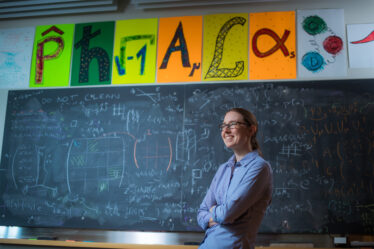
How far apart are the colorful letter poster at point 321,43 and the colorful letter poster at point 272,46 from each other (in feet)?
0.26

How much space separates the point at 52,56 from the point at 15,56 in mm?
490

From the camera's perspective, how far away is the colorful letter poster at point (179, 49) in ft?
11.7

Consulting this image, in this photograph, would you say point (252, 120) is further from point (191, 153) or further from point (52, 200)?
point (52, 200)

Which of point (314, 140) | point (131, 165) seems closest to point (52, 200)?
point (131, 165)

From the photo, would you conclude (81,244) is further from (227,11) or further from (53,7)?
(227,11)

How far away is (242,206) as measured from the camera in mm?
1773

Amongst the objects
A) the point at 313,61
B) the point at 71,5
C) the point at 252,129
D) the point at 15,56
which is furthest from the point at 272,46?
the point at 15,56

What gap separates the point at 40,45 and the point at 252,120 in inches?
118

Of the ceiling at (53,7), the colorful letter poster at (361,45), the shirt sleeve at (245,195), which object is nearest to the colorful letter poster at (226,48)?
the colorful letter poster at (361,45)

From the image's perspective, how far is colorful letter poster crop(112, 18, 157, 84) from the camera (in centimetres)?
365

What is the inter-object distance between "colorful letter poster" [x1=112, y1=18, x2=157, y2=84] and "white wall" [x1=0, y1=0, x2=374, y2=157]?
0.14 m

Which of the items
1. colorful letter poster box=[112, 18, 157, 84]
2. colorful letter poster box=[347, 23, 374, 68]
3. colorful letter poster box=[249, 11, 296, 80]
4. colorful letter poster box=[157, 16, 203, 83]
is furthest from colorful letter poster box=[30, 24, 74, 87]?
colorful letter poster box=[347, 23, 374, 68]

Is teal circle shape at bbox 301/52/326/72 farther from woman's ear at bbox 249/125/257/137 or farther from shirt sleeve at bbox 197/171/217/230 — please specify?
shirt sleeve at bbox 197/171/217/230

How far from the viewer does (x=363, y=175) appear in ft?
10.1
